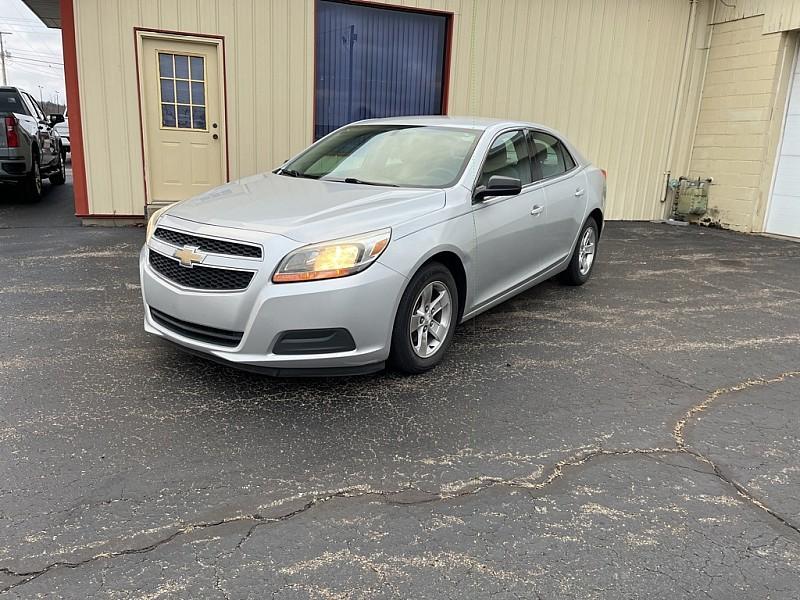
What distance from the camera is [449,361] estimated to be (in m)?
4.32

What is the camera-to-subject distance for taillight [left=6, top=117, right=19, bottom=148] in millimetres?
9516

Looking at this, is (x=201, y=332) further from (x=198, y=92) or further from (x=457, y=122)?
(x=198, y=92)

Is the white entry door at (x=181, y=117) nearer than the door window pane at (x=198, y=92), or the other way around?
the white entry door at (x=181, y=117)

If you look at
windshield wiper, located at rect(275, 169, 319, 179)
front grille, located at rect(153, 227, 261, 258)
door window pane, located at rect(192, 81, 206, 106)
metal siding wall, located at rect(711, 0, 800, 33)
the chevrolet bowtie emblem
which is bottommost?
the chevrolet bowtie emblem

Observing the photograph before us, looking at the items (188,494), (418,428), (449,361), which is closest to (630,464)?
(418,428)

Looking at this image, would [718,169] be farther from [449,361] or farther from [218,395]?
[218,395]

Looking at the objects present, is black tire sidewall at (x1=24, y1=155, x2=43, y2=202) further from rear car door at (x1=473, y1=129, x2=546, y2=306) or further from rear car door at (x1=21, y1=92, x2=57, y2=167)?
rear car door at (x1=473, y1=129, x2=546, y2=306)

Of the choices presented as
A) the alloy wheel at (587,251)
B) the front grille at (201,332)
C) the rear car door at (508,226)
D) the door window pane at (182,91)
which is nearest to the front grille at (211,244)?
the front grille at (201,332)

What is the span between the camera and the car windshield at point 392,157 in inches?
174

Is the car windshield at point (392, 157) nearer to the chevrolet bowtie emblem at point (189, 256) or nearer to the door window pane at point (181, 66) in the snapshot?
the chevrolet bowtie emblem at point (189, 256)

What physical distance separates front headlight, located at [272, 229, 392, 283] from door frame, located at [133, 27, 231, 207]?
6.05m

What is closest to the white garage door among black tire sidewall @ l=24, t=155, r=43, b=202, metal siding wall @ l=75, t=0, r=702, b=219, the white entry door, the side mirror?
metal siding wall @ l=75, t=0, r=702, b=219

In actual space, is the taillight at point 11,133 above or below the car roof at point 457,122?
below

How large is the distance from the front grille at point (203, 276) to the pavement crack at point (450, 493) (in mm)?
1204
